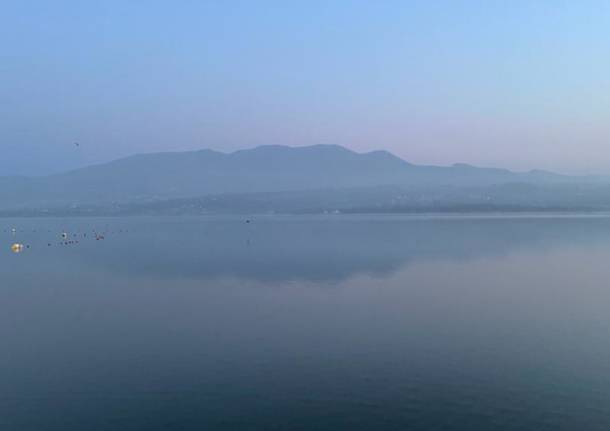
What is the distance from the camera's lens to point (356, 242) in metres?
97.6

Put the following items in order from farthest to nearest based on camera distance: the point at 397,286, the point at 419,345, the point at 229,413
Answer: the point at 397,286
the point at 419,345
the point at 229,413

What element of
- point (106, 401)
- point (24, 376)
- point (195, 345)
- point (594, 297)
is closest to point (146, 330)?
point (195, 345)

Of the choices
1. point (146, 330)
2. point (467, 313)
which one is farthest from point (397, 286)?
point (146, 330)

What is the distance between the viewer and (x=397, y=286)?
49781 mm

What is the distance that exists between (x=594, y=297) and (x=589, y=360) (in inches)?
745

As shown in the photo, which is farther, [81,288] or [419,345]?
[81,288]

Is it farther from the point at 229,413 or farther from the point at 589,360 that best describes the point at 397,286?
the point at 229,413

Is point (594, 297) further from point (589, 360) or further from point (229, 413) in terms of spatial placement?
point (229, 413)

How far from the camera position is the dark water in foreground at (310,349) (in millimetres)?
20812

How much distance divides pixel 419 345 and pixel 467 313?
33.1 ft

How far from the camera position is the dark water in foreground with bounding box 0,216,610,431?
68.3 ft

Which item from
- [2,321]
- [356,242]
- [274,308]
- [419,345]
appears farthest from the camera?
[356,242]

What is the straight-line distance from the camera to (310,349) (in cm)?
2897

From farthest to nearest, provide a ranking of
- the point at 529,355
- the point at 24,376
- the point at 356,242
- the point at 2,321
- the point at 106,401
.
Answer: the point at 356,242
the point at 2,321
the point at 529,355
the point at 24,376
the point at 106,401
